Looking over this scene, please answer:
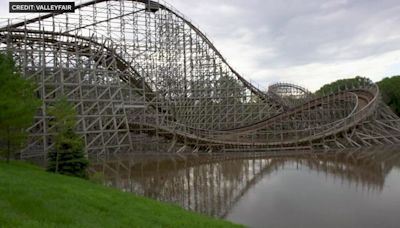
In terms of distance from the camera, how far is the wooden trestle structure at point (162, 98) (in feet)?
Result: 86.7

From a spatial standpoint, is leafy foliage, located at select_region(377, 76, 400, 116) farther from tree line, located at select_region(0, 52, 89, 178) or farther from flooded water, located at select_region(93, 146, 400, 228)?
tree line, located at select_region(0, 52, 89, 178)

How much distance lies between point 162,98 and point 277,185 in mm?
18242

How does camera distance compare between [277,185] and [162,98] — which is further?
[162,98]

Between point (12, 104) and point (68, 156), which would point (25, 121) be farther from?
point (68, 156)

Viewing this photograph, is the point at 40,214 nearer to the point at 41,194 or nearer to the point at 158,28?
the point at 41,194

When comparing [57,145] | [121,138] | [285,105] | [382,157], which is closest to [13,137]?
[57,145]

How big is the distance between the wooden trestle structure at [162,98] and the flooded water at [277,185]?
10.1 ft

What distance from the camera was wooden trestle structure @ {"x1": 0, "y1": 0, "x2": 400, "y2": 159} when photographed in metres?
26.4

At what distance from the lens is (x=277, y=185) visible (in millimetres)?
17969
